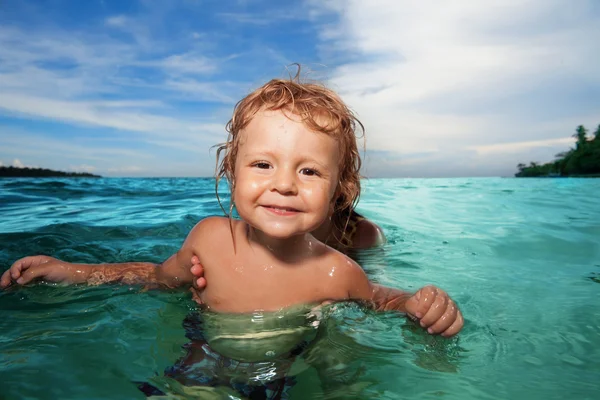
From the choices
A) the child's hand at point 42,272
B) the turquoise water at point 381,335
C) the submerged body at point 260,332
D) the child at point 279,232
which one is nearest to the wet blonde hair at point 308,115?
the child at point 279,232

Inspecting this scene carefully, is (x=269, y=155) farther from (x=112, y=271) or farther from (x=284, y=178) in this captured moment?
(x=112, y=271)

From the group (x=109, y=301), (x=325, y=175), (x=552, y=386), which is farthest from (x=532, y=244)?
A: (x=109, y=301)

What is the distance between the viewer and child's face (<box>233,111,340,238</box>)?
1.95 m

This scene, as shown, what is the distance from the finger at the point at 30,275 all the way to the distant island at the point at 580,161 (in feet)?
215

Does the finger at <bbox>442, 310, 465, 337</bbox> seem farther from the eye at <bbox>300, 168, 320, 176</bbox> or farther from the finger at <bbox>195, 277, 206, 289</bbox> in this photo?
the finger at <bbox>195, 277, 206, 289</bbox>

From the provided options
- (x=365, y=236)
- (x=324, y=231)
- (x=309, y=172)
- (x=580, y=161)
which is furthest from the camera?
(x=580, y=161)

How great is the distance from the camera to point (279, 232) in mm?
1974

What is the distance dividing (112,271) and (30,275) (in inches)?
18.4

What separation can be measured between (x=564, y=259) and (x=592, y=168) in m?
68.5

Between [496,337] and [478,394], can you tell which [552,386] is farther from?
[496,337]

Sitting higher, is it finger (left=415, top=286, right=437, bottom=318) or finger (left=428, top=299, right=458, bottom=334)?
finger (left=415, top=286, right=437, bottom=318)

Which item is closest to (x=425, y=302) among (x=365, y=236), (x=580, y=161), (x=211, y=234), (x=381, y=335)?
(x=381, y=335)

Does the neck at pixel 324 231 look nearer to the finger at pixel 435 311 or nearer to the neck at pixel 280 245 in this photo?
the neck at pixel 280 245

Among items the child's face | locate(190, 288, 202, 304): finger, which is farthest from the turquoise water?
the child's face
